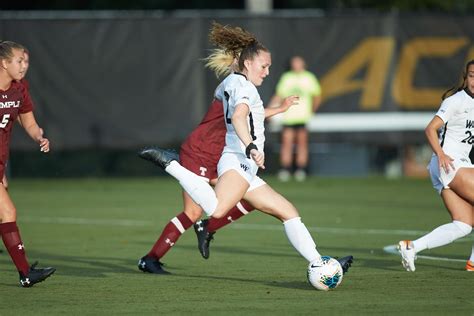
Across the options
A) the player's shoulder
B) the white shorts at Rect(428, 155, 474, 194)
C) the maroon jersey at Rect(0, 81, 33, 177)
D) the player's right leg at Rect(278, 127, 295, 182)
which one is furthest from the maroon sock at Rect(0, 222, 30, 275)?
the player's right leg at Rect(278, 127, 295, 182)

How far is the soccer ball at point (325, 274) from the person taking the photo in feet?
29.2

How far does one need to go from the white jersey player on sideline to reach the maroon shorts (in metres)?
1.79

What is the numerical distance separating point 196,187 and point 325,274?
4.34 feet

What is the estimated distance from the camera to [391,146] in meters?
23.3

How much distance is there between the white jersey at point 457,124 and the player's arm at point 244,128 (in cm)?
200

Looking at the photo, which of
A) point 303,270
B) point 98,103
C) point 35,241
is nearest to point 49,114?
point 98,103

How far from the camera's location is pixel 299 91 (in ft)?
72.5

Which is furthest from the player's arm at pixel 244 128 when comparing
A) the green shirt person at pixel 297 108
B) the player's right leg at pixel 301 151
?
the player's right leg at pixel 301 151

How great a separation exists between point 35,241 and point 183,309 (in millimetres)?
5886

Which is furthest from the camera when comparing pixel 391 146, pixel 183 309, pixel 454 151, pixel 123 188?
pixel 391 146

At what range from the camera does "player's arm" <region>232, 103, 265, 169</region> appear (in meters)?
8.61

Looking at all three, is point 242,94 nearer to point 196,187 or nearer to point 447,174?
point 196,187

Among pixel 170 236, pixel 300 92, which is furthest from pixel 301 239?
pixel 300 92

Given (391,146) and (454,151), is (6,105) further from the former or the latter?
(391,146)
